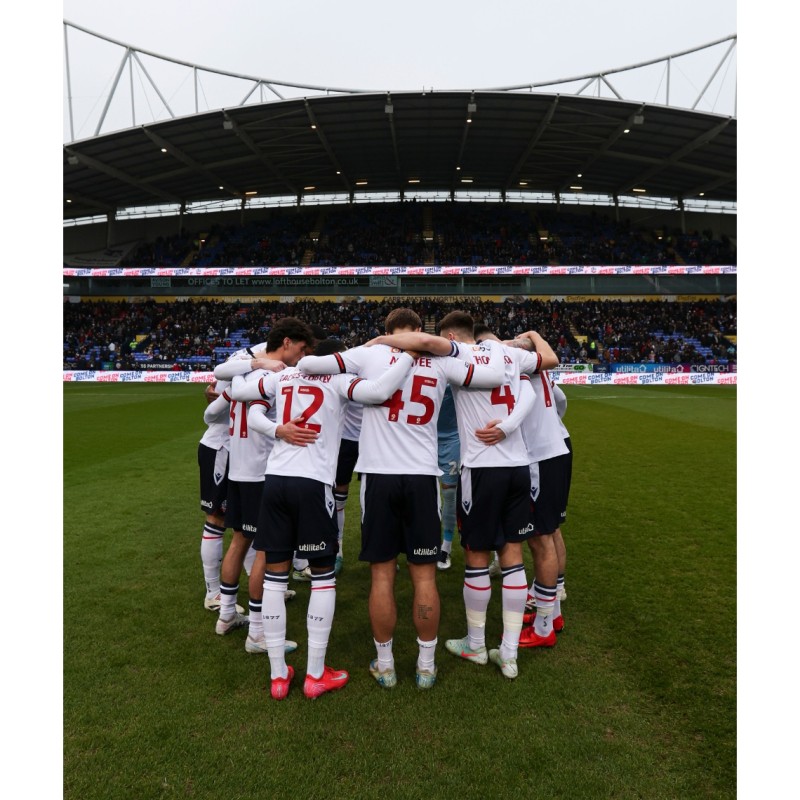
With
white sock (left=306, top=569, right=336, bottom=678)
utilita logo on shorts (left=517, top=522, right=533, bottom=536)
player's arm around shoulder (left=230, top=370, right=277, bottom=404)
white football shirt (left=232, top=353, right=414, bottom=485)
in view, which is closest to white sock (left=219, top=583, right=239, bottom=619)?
white sock (left=306, top=569, right=336, bottom=678)

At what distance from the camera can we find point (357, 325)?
38375mm

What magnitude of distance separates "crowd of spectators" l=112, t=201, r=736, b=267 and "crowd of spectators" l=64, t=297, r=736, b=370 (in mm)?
4165

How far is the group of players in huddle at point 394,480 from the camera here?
3564 millimetres

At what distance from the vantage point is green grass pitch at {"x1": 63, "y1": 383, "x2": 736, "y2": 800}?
2.76m

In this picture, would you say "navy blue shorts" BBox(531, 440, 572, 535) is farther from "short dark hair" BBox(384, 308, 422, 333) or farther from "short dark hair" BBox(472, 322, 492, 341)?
"short dark hair" BBox(384, 308, 422, 333)

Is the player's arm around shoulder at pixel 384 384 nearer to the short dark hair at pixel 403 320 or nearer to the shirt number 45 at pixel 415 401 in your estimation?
the shirt number 45 at pixel 415 401

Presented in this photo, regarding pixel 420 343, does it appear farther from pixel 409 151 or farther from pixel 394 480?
pixel 409 151

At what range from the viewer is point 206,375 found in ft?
101

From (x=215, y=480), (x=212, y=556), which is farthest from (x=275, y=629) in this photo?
(x=215, y=480)

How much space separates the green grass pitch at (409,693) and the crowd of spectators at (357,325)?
29.2m

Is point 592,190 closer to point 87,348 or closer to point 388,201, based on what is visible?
point 388,201

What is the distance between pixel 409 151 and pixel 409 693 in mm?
38143

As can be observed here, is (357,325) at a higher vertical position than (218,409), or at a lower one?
higher

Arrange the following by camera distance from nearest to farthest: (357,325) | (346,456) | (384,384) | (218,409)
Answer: (384,384)
(218,409)
(346,456)
(357,325)
